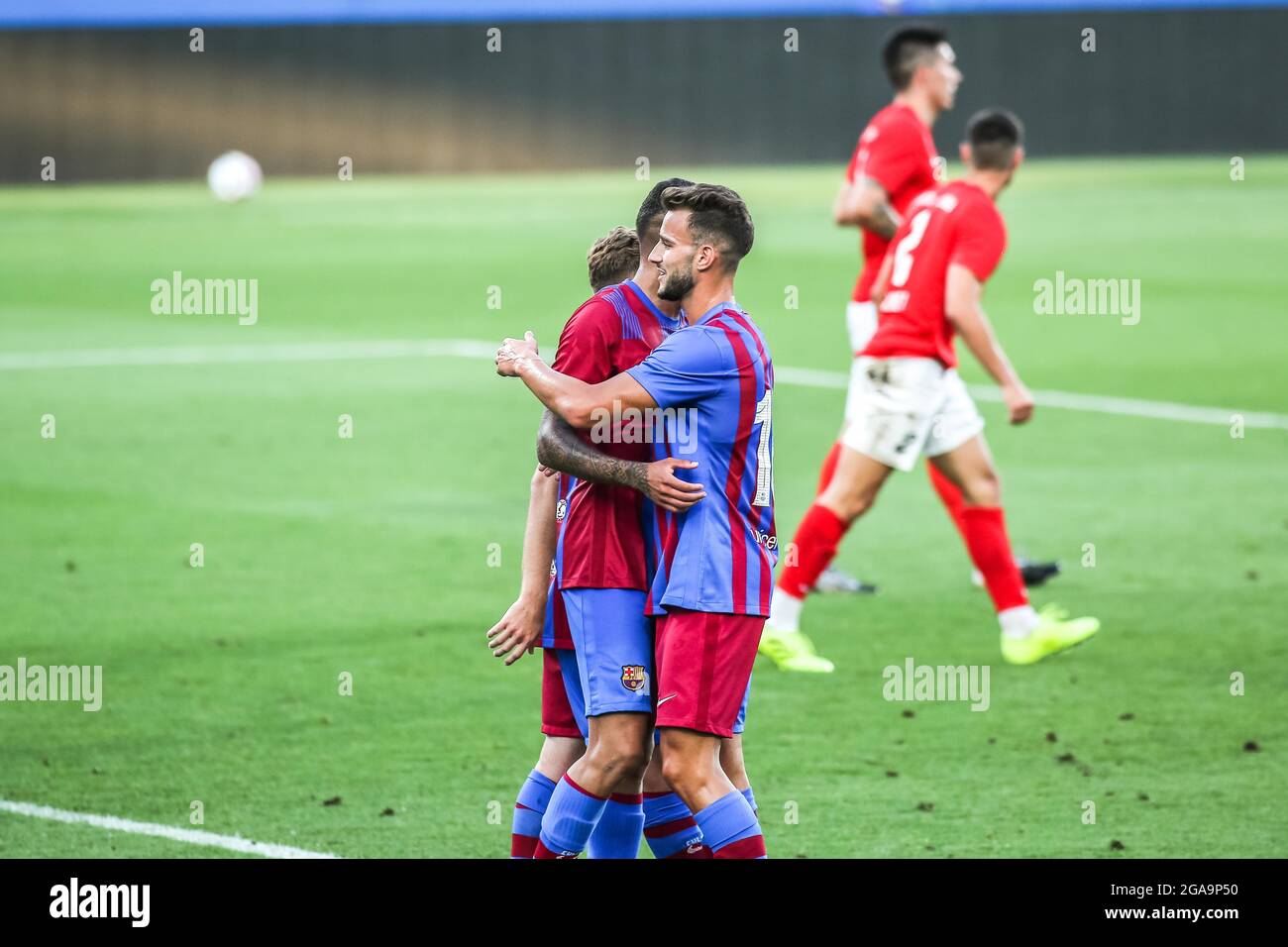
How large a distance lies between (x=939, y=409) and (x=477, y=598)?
263cm

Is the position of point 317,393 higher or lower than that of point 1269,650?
higher

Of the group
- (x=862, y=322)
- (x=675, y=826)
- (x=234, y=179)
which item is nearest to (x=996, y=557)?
(x=862, y=322)

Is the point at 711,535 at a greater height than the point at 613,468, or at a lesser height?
lesser

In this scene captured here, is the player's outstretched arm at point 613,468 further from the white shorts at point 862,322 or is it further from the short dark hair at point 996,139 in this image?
the white shorts at point 862,322

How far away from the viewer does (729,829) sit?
506cm

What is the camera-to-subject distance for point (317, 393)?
54.2 ft

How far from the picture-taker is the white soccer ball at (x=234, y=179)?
36.7 m

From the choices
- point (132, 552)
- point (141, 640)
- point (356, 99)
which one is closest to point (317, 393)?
point (132, 552)

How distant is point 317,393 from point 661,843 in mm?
11326

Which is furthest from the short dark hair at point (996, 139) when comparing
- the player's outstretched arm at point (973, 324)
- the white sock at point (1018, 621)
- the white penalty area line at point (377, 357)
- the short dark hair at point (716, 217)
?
the white penalty area line at point (377, 357)

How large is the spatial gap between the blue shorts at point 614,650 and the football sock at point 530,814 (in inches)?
19.4

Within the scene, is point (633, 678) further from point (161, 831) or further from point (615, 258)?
point (161, 831)

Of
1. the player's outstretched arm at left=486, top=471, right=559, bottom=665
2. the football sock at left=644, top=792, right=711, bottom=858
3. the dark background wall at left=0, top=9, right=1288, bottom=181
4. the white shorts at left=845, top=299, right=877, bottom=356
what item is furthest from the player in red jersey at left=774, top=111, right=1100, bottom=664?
the dark background wall at left=0, top=9, right=1288, bottom=181
